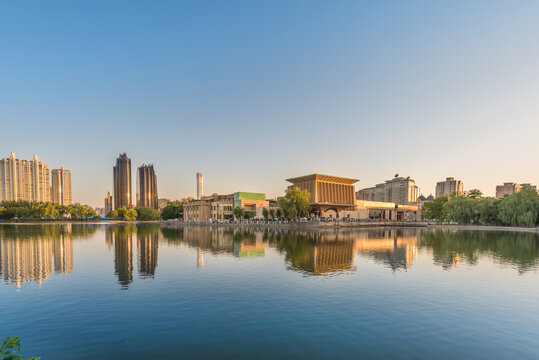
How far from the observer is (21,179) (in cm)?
18838

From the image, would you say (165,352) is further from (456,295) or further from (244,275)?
(456,295)

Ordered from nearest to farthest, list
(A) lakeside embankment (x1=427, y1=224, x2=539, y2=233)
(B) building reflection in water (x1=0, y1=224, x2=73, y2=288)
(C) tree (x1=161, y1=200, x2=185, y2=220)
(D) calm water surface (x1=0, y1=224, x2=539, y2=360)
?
(D) calm water surface (x1=0, y1=224, x2=539, y2=360)
(B) building reflection in water (x1=0, y1=224, x2=73, y2=288)
(A) lakeside embankment (x1=427, y1=224, x2=539, y2=233)
(C) tree (x1=161, y1=200, x2=185, y2=220)

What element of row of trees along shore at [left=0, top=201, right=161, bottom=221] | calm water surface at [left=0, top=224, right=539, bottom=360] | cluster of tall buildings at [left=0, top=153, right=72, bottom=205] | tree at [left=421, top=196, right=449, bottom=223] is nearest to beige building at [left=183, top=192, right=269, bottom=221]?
row of trees along shore at [left=0, top=201, right=161, bottom=221]

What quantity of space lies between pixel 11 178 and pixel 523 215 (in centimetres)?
28012

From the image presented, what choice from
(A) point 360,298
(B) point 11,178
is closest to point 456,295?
(A) point 360,298

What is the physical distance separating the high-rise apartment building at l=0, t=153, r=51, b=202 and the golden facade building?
18788 cm

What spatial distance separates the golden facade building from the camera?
145 metres

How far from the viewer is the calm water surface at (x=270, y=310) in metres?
12.4

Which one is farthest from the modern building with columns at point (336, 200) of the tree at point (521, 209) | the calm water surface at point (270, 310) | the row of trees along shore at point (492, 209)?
the calm water surface at point (270, 310)

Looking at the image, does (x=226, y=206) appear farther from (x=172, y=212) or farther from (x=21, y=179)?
(x=21, y=179)

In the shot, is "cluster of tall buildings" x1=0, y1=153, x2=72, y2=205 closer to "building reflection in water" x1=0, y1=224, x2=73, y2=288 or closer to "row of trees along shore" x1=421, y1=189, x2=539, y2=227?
"building reflection in water" x1=0, y1=224, x2=73, y2=288

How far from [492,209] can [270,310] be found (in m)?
115

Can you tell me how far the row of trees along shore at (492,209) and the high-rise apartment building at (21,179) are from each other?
257m

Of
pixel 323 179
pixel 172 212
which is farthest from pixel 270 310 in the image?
pixel 172 212
